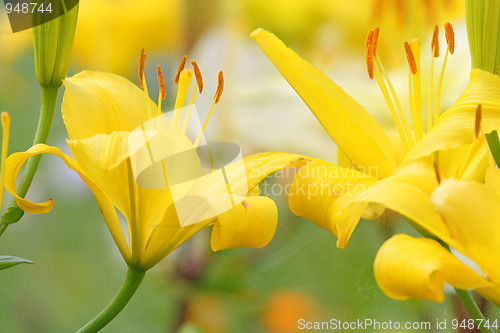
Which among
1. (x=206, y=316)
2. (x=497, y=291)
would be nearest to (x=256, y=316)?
(x=206, y=316)

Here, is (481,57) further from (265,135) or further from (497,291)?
(265,135)

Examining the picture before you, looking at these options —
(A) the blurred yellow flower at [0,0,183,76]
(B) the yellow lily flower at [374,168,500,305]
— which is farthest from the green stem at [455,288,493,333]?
(A) the blurred yellow flower at [0,0,183,76]

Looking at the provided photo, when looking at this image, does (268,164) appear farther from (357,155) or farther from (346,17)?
(346,17)

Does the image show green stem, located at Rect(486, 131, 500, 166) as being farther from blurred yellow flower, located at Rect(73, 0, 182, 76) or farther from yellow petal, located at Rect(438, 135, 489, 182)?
blurred yellow flower, located at Rect(73, 0, 182, 76)

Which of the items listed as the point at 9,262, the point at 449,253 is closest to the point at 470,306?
the point at 449,253

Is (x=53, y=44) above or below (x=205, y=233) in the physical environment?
above

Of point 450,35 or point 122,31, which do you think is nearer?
point 450,35
